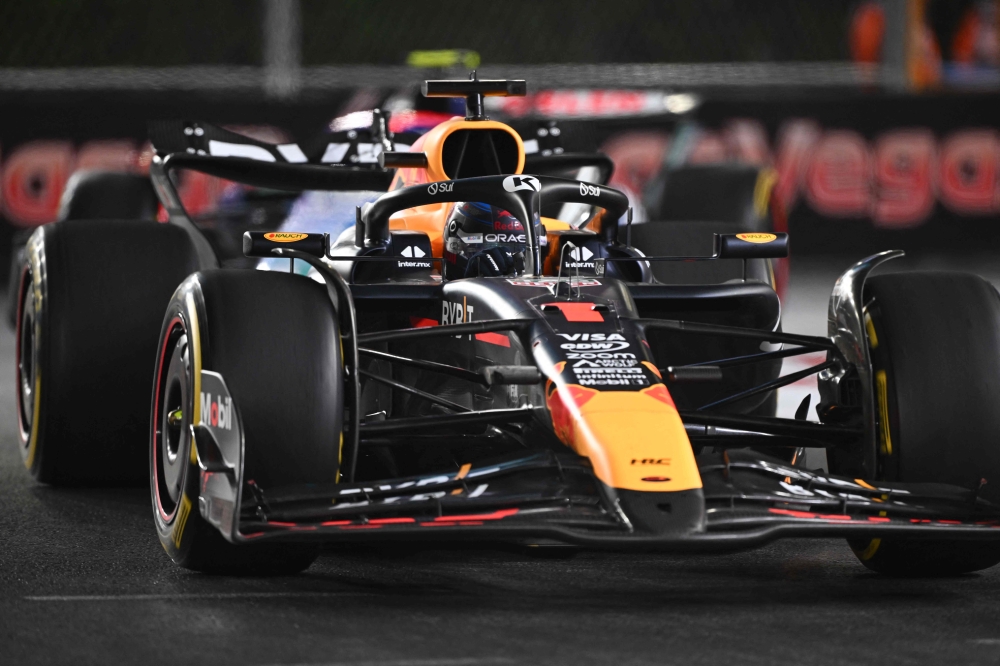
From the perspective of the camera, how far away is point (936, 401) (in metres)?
4.30

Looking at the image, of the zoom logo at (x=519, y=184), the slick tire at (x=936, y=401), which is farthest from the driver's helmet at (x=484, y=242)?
the slick tire at (x=936, y=401)

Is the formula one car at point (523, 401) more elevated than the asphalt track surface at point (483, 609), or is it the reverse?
the formula one car at point (523, 401)

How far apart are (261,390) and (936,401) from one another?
1770 mm

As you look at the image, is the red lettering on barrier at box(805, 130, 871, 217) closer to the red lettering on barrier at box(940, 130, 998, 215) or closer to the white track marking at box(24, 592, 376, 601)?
the red lettering on barrier at box(940, 130, 998, 215)

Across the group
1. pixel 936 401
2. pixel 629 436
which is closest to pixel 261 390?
pixel 629 436

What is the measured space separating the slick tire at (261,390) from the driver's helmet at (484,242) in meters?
1.16

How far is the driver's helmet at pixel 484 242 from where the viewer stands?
5.34m

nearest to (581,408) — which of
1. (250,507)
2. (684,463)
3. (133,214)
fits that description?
(684,463)

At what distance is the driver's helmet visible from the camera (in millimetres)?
5340

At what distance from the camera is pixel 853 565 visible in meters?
4.59

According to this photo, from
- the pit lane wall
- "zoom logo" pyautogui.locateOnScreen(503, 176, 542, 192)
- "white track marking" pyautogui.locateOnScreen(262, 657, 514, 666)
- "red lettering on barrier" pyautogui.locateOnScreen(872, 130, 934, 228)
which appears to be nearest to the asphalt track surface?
"white track marking" pyautogui.locateOnScreen(262, 657, 514, 666)

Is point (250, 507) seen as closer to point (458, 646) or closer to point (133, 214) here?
point (458, 646)

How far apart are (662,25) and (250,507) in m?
12.6

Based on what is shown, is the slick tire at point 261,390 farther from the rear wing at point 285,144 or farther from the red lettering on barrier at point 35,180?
the red lettering on barrier at point 35,180
